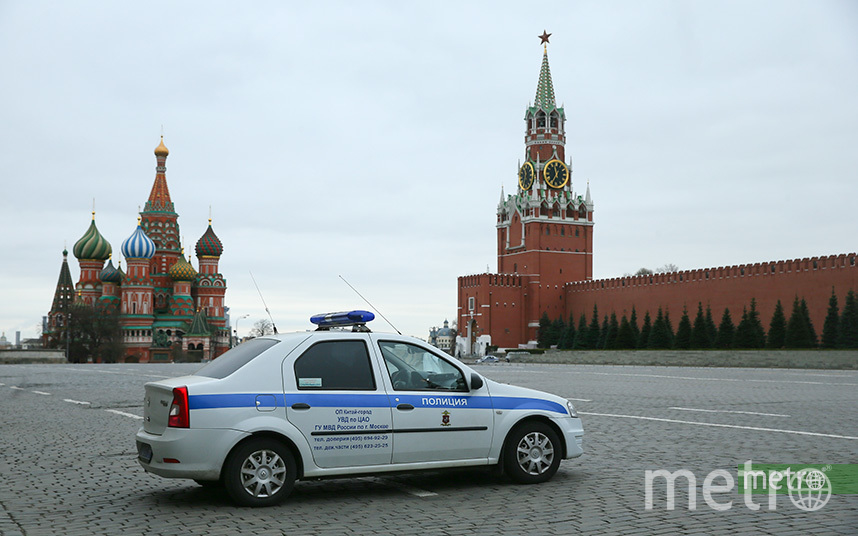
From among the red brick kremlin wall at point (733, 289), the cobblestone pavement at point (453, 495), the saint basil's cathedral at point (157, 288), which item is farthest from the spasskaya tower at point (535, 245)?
the cobblestone pavement at point (453, 495)

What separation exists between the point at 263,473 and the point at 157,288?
9280cm

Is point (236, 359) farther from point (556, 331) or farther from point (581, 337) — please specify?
point (556, 331)

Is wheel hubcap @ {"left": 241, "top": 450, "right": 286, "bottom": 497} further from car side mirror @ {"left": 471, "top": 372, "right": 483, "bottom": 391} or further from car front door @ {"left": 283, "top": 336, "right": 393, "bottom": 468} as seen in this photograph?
car side mirror @ {"left": 471, "top": 372, "right": 483, "bottom": 391}

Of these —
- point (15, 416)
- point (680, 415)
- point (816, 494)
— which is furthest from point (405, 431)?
point (15, 416)

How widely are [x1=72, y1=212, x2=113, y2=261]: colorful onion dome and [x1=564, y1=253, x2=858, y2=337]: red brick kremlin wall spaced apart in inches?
2079

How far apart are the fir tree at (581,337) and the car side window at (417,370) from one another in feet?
232

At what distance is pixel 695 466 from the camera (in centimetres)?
771

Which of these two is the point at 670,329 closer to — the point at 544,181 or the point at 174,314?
the point at 544,181

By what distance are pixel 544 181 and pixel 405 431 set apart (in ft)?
302

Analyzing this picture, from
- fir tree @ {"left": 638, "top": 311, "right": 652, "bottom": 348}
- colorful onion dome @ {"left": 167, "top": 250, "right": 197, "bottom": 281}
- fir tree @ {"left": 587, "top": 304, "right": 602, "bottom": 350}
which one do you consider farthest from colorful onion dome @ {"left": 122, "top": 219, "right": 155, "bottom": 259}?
fir tree @ {"left": 638, "top": 311, "right": 652, "bottom": 348}

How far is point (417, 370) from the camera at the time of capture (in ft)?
22.2

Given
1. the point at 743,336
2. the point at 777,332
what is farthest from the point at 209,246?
the point at 777,332

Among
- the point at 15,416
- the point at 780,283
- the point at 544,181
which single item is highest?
the point at 544,181

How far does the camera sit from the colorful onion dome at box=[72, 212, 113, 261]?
313 feet
